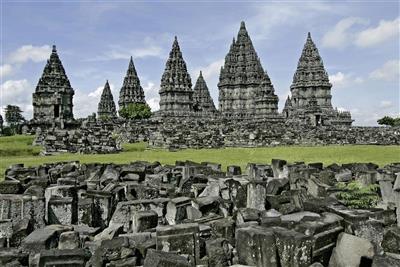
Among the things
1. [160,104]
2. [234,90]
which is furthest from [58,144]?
[234,90]

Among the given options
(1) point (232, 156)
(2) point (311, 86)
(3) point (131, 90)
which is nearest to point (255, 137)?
(1) point (232, 156)

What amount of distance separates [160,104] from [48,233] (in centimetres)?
6224

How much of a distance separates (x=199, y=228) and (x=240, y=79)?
70.3 m

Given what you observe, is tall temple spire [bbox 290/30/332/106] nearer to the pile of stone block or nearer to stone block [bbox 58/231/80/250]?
the pile of stone block

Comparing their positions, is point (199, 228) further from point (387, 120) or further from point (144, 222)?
point (387, 120)

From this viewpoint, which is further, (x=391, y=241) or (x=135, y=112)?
(x=135, y=112)

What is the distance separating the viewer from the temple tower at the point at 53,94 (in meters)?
60.2

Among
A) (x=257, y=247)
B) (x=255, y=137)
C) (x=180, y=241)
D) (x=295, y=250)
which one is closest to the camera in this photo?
(x=295, y=250)

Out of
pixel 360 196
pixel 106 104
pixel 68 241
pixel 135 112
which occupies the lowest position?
pixel 68 241

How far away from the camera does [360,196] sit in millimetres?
9641

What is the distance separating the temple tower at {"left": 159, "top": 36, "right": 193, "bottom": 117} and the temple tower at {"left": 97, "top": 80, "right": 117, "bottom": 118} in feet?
66.4

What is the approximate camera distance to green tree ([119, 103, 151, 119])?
2953 inches

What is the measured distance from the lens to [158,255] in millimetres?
4871

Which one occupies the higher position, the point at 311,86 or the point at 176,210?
the point at 311,86
